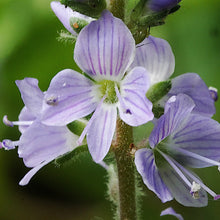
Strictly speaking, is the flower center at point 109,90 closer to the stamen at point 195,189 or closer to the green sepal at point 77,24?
the green sepal at point 77,24

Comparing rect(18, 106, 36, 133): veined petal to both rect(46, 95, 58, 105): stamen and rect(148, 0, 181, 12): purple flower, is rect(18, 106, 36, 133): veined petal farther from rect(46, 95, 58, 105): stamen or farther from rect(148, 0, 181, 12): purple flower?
rect(148, 0, 181, 12): purple flower

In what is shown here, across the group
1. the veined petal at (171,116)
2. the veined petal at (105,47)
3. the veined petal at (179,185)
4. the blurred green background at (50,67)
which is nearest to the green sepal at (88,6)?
the veined petal at (105,47)

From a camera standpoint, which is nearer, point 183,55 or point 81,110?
point 81,110

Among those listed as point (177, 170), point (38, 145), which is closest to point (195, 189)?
point (177, 170)

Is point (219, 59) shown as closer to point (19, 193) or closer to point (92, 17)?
point (19, 193)

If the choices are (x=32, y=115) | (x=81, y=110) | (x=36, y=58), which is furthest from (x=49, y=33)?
(x=81, y=110)

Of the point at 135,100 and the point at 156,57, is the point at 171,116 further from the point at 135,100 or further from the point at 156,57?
the point at 156,57

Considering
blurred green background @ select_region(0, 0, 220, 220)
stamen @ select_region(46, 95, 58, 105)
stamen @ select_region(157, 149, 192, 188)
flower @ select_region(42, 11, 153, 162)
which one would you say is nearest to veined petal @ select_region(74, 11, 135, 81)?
flower @ select_region(42, 11, 153, 162)
